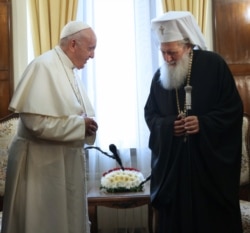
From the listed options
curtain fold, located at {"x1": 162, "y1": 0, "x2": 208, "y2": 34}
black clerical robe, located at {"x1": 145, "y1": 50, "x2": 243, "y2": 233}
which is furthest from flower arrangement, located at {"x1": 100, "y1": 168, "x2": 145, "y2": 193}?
curtain fold, located at {"x1": 162, "y1": 0, "x2": 208, "y2": 34}

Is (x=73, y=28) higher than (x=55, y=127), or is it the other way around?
(x=73, y=28)

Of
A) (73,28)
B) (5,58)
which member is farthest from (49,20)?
(73,28)

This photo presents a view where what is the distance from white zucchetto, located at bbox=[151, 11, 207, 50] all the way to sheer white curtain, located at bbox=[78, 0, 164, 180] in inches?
63.1

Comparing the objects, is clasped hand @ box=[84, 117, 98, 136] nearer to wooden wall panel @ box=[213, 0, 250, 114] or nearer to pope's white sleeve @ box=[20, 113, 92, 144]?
pope's white sleeve @ box=[20, 113, 92, 144]

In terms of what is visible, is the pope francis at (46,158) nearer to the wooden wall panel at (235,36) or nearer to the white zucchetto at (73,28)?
the white zucchetto at (73,28)

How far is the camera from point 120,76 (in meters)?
3.72

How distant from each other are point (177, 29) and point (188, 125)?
0.61 metres

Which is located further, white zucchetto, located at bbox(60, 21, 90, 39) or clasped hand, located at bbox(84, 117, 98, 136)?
white zucchetto, located at bbox(60, 21, 90, 39)

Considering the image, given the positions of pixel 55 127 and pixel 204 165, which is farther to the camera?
pixel 204 165

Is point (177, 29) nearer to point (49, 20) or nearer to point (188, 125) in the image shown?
point (188, 125)

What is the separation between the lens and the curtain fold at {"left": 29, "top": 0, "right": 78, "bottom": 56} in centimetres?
356

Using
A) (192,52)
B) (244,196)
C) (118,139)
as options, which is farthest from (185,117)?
(118,139)

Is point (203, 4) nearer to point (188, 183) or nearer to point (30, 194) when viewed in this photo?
point (188, 183)

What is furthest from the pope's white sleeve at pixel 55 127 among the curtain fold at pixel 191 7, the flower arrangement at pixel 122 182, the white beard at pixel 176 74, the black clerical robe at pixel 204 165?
the curtain fold at pixel 191 7
